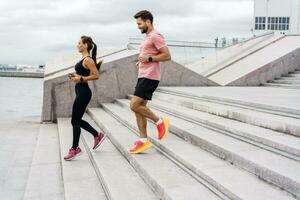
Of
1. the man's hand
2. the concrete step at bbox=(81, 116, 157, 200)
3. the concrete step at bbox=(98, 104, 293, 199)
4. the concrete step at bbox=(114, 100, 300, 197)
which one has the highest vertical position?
the man's hand

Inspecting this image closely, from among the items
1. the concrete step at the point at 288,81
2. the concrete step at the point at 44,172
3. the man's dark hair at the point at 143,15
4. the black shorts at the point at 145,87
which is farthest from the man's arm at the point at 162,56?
the concrete step at the point at 288,81

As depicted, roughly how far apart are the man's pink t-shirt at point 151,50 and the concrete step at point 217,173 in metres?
0.93

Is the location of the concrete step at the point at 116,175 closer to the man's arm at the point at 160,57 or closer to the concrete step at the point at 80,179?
the concrete step at the point at 80,179

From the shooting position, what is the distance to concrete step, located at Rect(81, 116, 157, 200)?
Result: 12.7 ft

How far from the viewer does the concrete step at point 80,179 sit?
4156 mm

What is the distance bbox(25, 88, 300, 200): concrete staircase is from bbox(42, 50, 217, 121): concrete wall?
116 inches

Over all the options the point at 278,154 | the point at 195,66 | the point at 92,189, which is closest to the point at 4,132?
the point at 92,189

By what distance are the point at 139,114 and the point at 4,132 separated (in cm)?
438

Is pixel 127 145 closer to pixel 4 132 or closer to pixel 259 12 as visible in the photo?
pixel 4 132

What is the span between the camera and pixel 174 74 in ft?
37.2

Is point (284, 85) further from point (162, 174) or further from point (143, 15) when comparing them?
point (162, 174)

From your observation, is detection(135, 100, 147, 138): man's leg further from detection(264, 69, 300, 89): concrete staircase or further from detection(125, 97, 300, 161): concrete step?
detection(264, 69, 300, 89): concrete staircase

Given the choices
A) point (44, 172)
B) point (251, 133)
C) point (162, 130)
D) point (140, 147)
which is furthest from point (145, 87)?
point (44, 172)

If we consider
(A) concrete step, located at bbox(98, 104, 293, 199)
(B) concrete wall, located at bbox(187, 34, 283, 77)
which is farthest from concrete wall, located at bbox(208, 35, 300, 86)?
(A) concrete step, located at bbox(98, 104, 293, 199)
